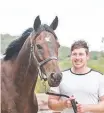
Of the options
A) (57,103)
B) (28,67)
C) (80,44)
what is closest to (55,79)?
(57,103)

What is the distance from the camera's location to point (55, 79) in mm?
3777

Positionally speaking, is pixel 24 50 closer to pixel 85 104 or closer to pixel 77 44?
pixel 77 44

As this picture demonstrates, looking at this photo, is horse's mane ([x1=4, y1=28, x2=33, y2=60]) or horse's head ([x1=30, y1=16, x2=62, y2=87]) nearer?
horse's head ([x1=30, y1=16, x2=62, y2=87])

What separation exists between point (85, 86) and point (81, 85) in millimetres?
39

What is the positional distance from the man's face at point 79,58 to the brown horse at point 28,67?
0.74 ft

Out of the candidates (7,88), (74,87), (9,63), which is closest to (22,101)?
(7,88)

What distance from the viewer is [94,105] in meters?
3.58

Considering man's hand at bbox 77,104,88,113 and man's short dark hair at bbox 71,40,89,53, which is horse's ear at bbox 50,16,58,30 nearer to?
man's short dark hair at bbox 71,40,89,53

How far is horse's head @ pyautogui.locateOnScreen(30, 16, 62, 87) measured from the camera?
12.6 ft

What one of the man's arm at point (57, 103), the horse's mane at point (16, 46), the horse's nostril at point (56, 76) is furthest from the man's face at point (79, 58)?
the horse's mane at point (16, 46)

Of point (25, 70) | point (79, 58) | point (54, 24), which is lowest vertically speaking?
point (25, 70)

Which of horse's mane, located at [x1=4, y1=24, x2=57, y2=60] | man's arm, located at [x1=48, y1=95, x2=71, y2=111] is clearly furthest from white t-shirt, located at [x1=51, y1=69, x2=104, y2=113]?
horse's mane, located at [x1=4, y1=24, x2=57, y2=60]

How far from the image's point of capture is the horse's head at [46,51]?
384 centimetres

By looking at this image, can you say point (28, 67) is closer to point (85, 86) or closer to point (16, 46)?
point (16, 46)
